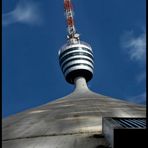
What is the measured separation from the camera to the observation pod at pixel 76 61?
117688 mm

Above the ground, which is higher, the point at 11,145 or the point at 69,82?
the point at 69,82

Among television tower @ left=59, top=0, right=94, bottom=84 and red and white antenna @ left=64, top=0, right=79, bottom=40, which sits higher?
red and white antenna @ left=64, top=0, right=79, bottom=40

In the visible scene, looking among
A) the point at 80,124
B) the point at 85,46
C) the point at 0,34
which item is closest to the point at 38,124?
the point at 80,124

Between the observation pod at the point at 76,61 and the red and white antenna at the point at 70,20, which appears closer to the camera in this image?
the red and white antenna at the point at 70,20

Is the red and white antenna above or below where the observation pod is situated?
above

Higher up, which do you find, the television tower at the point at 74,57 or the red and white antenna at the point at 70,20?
the red and white antenna at the point at 70,20

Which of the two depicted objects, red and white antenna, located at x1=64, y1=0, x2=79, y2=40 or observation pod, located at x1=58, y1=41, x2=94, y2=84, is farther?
observation pod, located at x1=58, y1=41, x2=94, y2=84

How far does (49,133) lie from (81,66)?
310ft

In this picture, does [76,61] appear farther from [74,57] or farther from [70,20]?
[70,20]

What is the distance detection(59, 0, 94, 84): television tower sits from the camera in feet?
384

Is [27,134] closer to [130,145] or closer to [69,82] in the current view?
[130,145]

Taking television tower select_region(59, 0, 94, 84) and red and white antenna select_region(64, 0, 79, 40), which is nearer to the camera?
red and white antenna select_region(64, 0, 79, 40)

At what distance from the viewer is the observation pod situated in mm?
117688

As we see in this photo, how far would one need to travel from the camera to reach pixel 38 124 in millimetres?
29250
